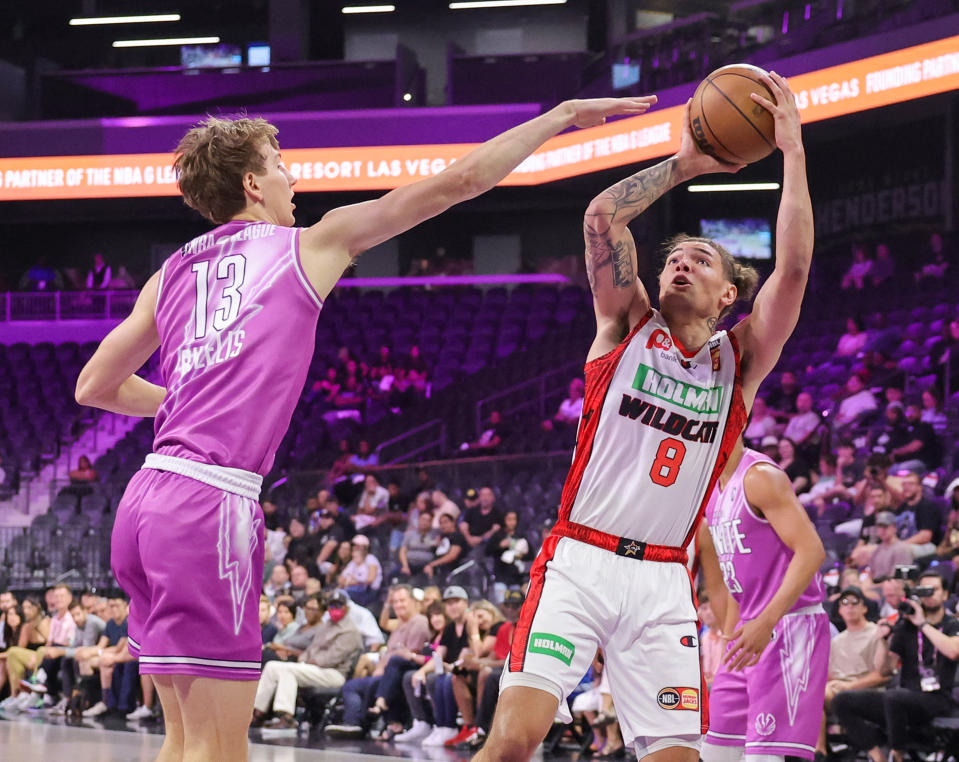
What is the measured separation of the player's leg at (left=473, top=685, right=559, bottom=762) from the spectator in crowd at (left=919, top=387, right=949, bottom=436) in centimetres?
915

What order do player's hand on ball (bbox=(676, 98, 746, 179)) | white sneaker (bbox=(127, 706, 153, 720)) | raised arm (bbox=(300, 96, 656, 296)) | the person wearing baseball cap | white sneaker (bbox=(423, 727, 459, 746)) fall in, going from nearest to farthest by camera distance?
raised arm (bbox=(300, 96, 656, 296))
player's hand on ball (bbox=(676, 98, 746, 179))
the person wearing baseball cap
white sneaker (bbox=(423, 727, 459, 746))
white sneaker (bbox=(127, 706, 153, 720))

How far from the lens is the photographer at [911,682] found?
24.6ft

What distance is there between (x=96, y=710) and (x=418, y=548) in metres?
3.51

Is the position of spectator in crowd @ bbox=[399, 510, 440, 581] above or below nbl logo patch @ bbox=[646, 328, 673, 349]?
below

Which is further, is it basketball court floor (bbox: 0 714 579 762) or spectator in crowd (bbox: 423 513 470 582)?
spectator in crowd (bbox: 423 513 470 582)

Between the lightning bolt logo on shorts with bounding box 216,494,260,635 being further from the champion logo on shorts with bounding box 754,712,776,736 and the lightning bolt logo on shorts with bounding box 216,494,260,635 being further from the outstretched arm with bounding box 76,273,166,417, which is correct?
the champion logo on shorts with bounding box 754,712,776,736

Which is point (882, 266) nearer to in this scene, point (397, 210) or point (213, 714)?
point (397, 210)

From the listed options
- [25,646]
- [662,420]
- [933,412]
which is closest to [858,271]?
[933,412]

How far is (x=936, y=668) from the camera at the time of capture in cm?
762

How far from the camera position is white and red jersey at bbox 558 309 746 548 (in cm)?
375

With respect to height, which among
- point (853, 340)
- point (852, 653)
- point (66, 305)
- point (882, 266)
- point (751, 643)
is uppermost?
point (66, 305)

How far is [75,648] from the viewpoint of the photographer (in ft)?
40.3

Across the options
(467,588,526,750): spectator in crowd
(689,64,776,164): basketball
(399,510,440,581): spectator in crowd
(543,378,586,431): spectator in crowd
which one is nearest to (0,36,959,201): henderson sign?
(543,378,586,431): spectator in crowd

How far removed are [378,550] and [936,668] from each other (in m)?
7.09
